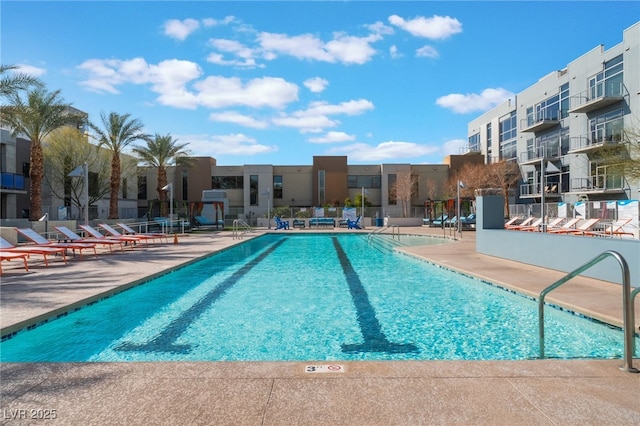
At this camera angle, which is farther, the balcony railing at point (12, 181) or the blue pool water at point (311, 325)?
the balcony railing at point (12, 181)

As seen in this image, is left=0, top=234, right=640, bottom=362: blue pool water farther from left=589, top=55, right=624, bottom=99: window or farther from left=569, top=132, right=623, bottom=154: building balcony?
left=589, top=55, right=624, bottom=99: window

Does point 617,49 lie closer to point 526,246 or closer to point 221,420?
point 526,246

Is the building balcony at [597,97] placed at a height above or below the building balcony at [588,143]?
above

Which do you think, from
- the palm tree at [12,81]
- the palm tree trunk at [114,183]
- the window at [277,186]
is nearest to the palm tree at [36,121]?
the palm tree at [12,81]

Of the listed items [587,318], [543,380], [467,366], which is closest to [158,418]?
[467,366]

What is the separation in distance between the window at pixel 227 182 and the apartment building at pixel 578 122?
89.6ft

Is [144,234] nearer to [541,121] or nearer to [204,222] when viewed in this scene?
[204,222]

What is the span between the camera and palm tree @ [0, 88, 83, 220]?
2078 cm

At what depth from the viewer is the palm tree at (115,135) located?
26.5 m

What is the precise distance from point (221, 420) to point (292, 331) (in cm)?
331

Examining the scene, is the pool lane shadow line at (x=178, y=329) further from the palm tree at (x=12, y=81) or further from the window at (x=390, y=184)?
the window at (x=390, y=184)

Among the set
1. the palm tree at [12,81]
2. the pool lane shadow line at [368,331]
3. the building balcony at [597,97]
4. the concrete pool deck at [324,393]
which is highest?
the building balcony at [597,97]

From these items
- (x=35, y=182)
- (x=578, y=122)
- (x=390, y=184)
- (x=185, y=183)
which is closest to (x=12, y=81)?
(x=35, y=182)

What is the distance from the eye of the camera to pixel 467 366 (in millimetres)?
3611
